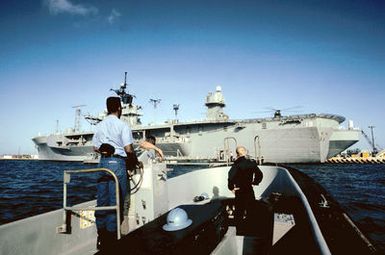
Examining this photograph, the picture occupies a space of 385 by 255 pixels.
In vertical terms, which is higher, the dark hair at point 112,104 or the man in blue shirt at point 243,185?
the dark hair at point 112,104

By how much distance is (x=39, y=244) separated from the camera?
2.72 meters

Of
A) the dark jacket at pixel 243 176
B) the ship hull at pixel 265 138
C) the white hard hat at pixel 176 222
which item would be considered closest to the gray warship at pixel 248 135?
the ship hull at pixel 265 138

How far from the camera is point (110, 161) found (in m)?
2.62

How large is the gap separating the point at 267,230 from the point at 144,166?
2.04m

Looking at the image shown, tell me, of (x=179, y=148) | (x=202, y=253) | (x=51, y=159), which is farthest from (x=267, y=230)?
(x=51, y=159)

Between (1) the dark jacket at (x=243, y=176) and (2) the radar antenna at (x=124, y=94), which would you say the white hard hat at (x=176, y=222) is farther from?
(2) the radar antenna at (x=124, y=94)

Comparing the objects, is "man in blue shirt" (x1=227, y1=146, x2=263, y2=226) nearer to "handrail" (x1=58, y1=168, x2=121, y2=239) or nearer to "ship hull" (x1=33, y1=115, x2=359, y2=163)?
"handrail" (x1=58, y1=168, x2=121, y2=239)

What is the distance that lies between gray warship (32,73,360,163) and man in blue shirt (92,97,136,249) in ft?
83.6

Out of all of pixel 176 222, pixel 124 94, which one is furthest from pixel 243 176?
pixel 124 94

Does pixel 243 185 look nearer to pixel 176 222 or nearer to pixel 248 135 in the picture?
pixel 176 222

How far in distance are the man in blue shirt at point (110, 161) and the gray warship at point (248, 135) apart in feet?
83.6

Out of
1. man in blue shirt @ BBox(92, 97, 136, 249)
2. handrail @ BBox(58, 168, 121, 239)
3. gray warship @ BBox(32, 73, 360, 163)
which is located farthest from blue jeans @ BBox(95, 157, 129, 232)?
gray warship @ BBox(32, 73, 360, 163)

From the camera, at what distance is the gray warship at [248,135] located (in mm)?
32219

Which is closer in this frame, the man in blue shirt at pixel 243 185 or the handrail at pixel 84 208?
the handrail at pixel 84 208
